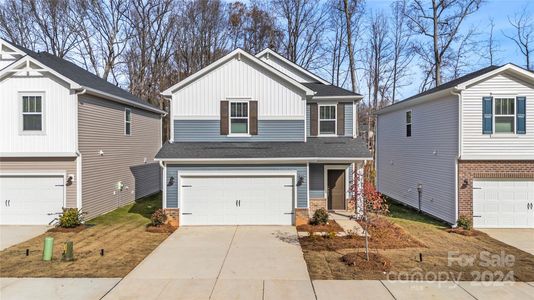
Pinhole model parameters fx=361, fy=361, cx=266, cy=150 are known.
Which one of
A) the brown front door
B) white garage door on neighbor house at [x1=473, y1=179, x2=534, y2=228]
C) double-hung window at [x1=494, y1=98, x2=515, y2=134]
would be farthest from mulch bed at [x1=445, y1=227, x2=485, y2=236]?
the brown front door

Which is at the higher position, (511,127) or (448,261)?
(511,127)

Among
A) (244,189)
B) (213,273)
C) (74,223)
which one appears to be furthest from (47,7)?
(213,273)

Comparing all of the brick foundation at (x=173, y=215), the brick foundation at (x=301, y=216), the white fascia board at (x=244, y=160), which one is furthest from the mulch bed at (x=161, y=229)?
the brick foundation at (x=301, y=216)

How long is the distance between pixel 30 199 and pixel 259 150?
9640 mm

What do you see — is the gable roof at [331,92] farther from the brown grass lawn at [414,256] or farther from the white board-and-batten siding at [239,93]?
the brown grass lawn at [414,256]

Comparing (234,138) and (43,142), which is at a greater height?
(234,138)

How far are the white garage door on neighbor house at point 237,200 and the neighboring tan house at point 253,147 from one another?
0.04m

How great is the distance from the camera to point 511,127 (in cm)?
1415

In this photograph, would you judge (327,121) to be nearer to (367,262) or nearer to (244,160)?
(244,160)

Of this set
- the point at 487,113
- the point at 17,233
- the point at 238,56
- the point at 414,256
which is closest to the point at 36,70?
the point at 17,233

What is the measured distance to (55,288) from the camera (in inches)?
316

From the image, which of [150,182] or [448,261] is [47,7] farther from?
[448,261]

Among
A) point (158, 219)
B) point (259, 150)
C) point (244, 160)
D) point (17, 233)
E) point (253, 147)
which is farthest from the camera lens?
point (253, 147)

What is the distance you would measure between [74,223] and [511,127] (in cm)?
1735
